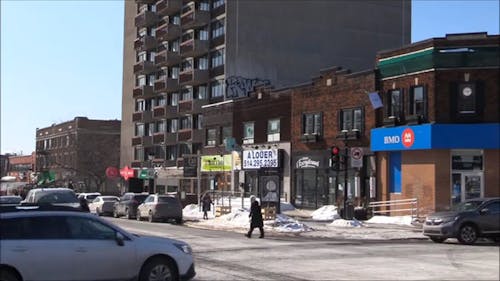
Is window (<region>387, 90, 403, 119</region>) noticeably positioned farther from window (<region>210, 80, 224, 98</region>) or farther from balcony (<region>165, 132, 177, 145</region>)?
balcony (<region>165, 132, 177, 145</region>)

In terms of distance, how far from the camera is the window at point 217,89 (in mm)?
62981

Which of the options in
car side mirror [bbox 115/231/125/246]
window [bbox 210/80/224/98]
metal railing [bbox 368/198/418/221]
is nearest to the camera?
car side mirror [bbox 115/231/125/246]

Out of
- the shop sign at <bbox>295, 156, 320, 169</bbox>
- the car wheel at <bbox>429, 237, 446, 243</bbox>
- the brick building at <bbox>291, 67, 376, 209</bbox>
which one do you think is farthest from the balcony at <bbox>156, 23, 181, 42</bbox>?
the car wheel at <bbox>429, 237, 446, 243</bbox>

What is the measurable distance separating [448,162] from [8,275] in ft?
87.6

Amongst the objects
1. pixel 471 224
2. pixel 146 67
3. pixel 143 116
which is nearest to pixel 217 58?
pixel 146 67

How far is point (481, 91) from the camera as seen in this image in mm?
33125

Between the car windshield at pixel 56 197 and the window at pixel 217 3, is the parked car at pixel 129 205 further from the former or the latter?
the window at pixel 217 3

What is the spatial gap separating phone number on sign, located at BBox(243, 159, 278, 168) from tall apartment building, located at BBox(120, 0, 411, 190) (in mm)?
12121

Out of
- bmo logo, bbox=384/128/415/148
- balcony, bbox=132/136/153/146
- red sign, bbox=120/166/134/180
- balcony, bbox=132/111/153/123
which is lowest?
red sign, bbox=120/166/134/180

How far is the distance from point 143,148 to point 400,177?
161 feet

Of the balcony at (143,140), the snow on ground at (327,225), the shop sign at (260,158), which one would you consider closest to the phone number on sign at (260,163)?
the shop sign at (260,158)

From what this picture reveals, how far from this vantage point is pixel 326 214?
3706 cm

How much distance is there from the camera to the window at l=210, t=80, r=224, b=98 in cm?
6298

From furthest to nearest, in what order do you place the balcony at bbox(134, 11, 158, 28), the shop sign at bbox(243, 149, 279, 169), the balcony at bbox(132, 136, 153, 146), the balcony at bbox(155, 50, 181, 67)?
the balcony at bbox(134, 11, 158, 28)
the balcony at bbox(132, 136, 153, 146)
the balcony at bbox(155, 50, 181, 67)
the shop sign at bbox(243, 149, 279, 169)
